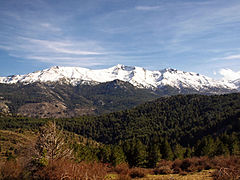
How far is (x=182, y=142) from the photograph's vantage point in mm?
167625

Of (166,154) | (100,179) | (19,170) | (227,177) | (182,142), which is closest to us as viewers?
(227,177)

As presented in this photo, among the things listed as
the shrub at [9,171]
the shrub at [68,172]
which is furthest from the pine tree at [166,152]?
the shrub at [68,172]

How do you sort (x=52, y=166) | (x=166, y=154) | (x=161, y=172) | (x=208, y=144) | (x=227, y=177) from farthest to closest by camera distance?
(x=166, y=154) < (x=208, y=144) < (x=161, y=172) < (x=52, y=166) < (x=227, y=177)

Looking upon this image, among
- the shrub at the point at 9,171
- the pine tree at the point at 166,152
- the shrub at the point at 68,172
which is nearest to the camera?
the shrub at the point at 68,172

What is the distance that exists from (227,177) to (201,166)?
1883cm

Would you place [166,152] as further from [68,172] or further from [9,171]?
[68,172]

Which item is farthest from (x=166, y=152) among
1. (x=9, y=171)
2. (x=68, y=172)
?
(x=68, y=172)

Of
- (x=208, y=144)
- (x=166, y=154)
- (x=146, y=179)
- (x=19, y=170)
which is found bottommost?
(x=166, y=154)

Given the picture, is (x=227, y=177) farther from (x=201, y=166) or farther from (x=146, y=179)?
(x=201, y=166)

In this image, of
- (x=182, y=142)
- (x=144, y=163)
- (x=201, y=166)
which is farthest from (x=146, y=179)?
(x=182, y=142)

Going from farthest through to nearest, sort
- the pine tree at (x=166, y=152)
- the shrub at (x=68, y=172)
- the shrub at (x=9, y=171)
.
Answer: the pine tree at (x=166, y=152), the shrub at (x=9, y=171), the shrub at (x=68, y=172)

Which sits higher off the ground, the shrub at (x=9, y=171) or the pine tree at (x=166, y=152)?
the shrub at (x=9, y=171)

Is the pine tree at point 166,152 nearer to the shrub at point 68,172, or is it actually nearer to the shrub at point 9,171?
the shrub at point 9,171

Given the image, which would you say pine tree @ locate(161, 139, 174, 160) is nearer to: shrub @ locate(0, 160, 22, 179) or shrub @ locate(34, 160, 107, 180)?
shrub @ locate(0, 160, 22, 179)
